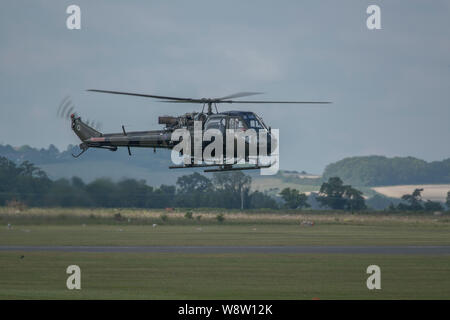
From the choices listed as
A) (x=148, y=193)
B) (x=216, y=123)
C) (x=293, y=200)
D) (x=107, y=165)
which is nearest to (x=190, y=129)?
(x=216, y=123)

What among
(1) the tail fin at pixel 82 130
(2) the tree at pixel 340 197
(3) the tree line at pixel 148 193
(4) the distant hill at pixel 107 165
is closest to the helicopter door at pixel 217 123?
(1) the tail fin at pixel 82 130

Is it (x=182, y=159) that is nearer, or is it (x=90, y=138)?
(x=182, y=159)

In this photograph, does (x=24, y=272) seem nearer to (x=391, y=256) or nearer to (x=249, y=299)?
(x=249, y=299)

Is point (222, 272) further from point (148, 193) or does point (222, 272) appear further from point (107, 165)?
point (148, 193)

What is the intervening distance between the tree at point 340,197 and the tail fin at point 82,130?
99.5m

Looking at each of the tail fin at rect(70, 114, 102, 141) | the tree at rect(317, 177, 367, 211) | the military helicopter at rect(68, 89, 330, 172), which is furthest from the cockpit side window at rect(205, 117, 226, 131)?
the tree at rect(317, 177, 367, 211)

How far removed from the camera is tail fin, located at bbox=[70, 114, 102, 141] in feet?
154

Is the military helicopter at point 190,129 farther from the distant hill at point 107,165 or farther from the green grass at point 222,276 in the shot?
the distant hill at point 107,165

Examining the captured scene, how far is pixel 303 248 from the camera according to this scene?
5353 cm

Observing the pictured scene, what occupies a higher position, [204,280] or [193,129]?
[193,129]

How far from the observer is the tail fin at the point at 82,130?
47.0m
